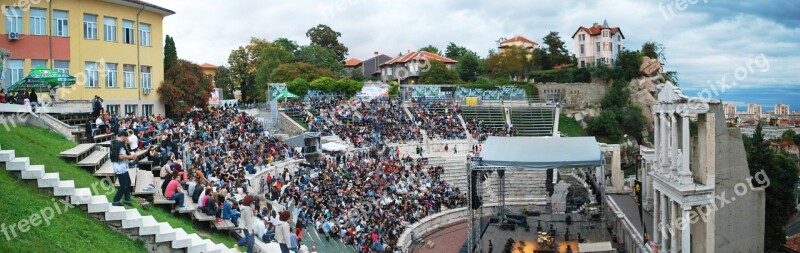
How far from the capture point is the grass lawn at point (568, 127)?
55.8 meters

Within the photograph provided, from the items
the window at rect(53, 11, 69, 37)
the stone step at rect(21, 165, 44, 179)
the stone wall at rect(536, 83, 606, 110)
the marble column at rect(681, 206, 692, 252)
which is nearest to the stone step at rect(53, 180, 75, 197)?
the stone step at rect(21, 165, 44, 179)

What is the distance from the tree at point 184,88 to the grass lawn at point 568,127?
1233 inches

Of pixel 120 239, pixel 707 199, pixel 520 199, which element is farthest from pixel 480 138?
pixel 120 239

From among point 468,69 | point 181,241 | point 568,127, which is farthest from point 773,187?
point 468,69

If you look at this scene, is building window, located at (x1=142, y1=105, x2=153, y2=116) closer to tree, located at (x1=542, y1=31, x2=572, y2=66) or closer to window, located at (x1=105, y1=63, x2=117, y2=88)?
window, located at (x1=105, y1=63, x2=117, y2=88)

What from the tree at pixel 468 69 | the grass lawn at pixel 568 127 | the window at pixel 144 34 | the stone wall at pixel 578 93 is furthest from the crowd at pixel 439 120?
the tree at pixel 468 69

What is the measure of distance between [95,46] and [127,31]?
6.22 ft

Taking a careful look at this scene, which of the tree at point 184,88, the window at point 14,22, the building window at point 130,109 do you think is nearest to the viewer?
the window at point 14,22

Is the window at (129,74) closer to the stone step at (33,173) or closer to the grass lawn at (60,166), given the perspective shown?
the grass lawn at (60,166)

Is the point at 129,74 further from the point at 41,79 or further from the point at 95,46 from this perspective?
the point at 41,79

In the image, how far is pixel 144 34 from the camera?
3009 cm

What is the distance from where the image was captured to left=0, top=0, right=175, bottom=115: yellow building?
987 inches

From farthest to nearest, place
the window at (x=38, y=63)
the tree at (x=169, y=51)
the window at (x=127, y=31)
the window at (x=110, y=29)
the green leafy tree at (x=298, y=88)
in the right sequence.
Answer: the green leafy tree at (x=298, y=88) < the tree at (x=169, y=51) < the window at (x=127, y=31) < the window at (x=110, y=29) < the window at (x=38, y=63)

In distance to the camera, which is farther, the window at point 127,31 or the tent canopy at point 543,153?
the window at point 127,31
